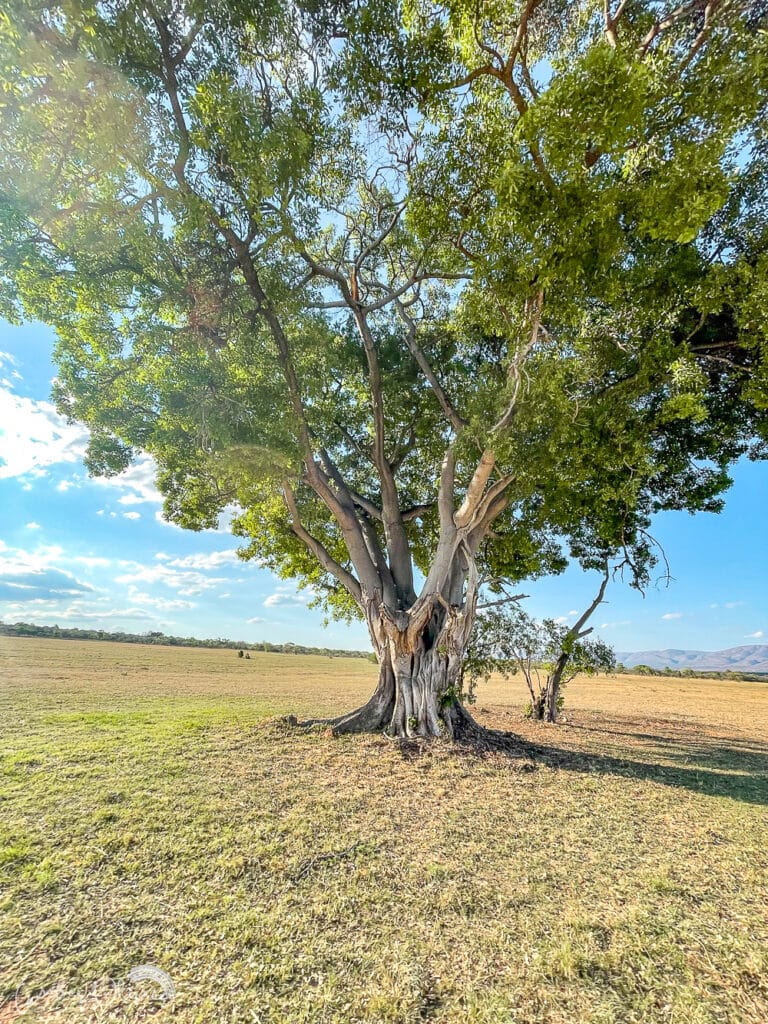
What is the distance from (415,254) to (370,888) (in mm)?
9637

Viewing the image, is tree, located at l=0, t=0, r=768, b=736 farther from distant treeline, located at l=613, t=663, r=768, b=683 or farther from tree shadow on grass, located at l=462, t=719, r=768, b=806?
distant treeline, located at l=613, t=663, r=768, b=683

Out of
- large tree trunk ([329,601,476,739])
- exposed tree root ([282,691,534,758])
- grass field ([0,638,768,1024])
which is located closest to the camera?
grass field ([0,638,768,1024])

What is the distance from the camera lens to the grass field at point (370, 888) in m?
2.55

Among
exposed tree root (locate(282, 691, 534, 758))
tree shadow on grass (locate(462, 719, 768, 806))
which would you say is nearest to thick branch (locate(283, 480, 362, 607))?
exposed tree root (locate(282, 691, 534, 758))

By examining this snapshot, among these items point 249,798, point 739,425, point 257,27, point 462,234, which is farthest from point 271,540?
point 739,425

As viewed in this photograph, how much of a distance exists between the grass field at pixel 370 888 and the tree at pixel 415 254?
3.38 meters

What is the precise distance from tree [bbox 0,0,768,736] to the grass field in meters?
3.38

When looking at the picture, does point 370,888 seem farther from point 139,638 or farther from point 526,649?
point 139,638

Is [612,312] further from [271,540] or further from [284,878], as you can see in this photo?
[271,540]

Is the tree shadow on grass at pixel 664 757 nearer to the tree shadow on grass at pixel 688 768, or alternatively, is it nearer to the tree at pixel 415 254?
the tree shadow on grass at pixel 688 768

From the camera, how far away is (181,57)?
582 cm

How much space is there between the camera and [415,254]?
873cm

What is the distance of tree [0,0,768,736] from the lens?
5.05 metres

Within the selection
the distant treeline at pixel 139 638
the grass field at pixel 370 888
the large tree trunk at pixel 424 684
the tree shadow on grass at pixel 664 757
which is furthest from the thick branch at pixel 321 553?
the distant treeline at pixel 139 638
